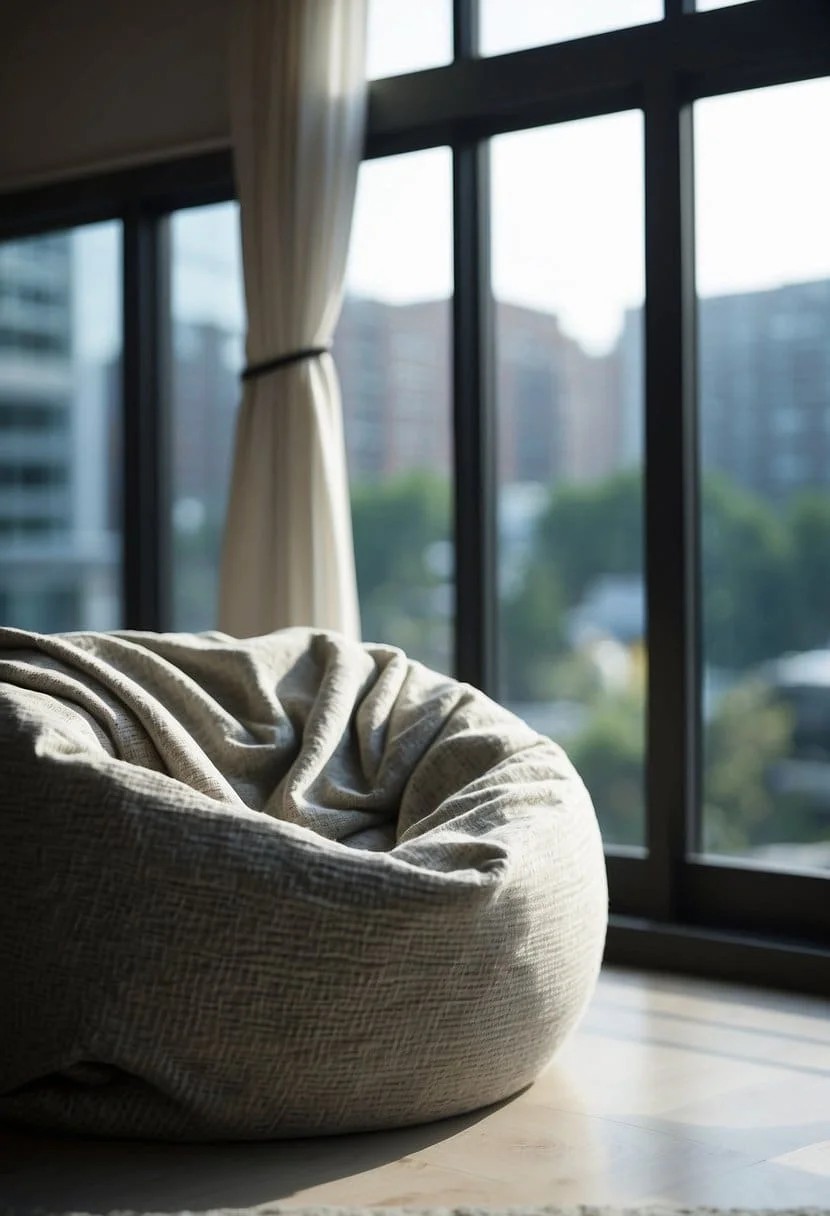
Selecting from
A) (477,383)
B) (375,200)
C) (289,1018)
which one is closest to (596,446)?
(477,383)

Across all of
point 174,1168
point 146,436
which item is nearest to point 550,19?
point 146,436

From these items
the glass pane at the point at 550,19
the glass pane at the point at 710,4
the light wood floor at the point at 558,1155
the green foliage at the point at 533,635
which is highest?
the glass pane at the point at 550,19

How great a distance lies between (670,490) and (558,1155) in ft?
5.55

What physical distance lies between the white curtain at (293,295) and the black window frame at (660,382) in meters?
0.18

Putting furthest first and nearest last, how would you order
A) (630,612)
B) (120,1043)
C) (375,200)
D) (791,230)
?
Answer: (375,200), (630,612), (791,230), (120,1043)

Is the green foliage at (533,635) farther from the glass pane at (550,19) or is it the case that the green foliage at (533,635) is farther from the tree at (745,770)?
the glass pane at (550,19)

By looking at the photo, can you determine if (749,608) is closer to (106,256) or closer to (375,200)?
(375,200)

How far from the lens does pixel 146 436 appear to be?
4562mm

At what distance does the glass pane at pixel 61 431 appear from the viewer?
15.4 feet

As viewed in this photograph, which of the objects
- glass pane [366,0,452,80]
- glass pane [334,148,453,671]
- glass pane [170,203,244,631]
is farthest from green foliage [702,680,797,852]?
glass pane [366,0,452,80]

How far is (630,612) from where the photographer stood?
3633 millimetres

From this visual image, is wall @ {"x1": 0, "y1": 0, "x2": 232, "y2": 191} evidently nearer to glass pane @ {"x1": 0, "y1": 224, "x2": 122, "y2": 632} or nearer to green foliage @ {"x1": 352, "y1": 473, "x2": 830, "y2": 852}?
glass pane @ {"x1": 0, "y1": 224, "x2": 122, "y2": 632}

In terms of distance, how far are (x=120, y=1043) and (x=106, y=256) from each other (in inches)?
124

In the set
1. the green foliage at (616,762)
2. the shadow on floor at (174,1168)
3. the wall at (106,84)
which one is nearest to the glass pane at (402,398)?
the green foliage at (616,762)
